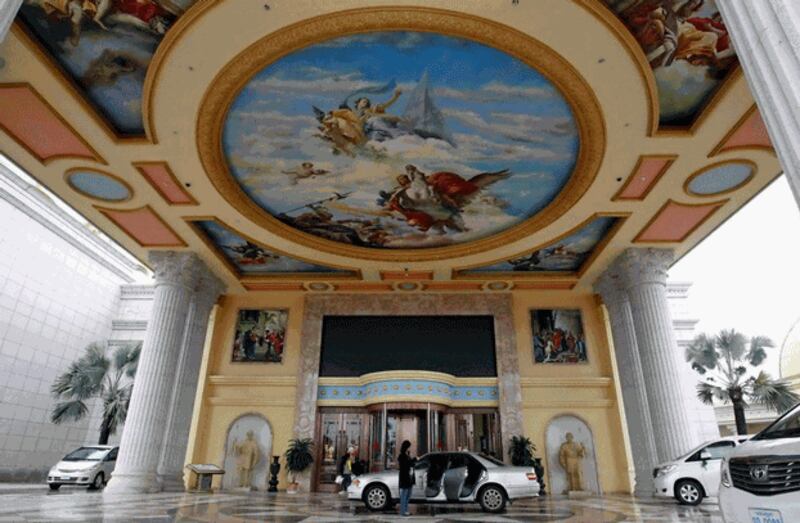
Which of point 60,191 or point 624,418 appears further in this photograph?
point 624,418

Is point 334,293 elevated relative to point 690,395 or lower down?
elevated

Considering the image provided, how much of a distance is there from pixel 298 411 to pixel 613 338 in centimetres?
1053

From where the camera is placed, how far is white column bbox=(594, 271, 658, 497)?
1317 cm

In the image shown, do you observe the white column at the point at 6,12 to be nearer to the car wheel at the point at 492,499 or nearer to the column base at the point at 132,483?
the car wheel at the point at 492,499

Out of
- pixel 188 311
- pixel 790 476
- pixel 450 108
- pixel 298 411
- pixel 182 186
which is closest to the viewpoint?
pixel 790 476

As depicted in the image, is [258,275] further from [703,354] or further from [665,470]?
[703,354]

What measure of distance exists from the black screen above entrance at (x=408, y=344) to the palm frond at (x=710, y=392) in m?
7.43

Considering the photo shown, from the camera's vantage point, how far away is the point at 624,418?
51.9 feet

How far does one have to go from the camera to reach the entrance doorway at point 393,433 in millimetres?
15555

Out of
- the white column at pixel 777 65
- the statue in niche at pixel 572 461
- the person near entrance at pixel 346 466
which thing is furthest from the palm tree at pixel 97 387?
the white column at pixel 777 65

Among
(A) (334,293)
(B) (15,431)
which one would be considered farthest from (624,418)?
(B) (15,431)

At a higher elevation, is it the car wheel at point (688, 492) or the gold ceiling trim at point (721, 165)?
the gold ceiling trim at point (721, 165)

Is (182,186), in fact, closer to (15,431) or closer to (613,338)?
(15,431)

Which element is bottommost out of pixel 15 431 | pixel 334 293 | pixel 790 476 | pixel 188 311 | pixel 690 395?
pixel 790 476
